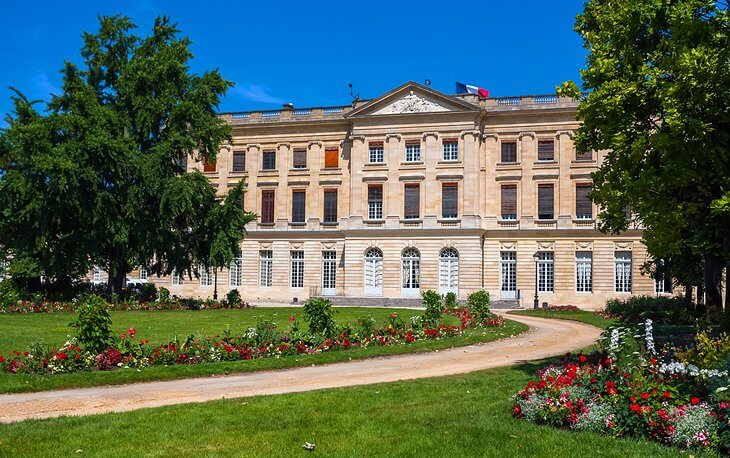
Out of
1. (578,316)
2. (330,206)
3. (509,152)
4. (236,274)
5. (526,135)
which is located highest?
(526,135)

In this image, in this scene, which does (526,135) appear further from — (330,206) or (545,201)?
(330,206)

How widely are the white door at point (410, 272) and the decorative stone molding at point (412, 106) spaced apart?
9328mm

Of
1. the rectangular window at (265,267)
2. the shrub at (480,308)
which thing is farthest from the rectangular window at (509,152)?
the shrub at (480,308)

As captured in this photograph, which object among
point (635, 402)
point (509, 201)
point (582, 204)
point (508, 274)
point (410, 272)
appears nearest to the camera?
point (635, 402)

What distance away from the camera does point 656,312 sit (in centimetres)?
2683

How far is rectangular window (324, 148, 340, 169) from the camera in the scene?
51209 mm

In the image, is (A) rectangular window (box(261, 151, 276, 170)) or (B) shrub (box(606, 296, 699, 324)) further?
(A) rectangular window (box(261, 151, 276, 170))

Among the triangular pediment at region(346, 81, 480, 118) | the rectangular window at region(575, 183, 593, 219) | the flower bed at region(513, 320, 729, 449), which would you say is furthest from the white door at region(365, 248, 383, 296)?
the flower bed at region(513, 320, 729, 449)

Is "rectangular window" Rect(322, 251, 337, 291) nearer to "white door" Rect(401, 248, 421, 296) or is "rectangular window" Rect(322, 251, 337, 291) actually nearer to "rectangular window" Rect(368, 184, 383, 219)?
"rectangular window" Rect(368, 184, 383, 219)

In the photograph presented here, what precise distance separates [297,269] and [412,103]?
46.5 feet

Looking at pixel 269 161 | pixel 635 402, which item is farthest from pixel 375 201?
pixel 635 402

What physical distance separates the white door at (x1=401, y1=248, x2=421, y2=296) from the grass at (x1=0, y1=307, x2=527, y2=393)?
60.3 ft

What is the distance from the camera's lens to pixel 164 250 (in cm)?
3481

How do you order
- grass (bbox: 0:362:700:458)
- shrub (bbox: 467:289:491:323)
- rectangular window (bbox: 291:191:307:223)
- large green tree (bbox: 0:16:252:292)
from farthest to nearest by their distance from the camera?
rectangular window (bbox: 291:191:307:223) → large green tree (bbox: 0:16:252:292) → shrub (bbox: 467:289:491:323) → grass (bbox: 0:362:700:458)
